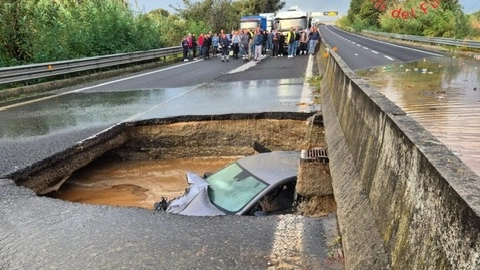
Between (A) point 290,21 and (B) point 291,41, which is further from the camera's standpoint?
(A) point 290,21

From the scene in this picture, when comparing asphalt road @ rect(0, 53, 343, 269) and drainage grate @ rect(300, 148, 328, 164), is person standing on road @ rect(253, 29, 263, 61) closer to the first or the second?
asphalt road @ rect(0, 53, 343, 269)

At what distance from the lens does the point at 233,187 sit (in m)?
4.82

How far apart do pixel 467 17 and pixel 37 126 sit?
1288 inches

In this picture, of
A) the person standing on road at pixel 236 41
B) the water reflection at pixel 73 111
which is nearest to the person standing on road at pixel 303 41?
the person standing on road at pixel 236 41

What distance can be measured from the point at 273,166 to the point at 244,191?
0.66m

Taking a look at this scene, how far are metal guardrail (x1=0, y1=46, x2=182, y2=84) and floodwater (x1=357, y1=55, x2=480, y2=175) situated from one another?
33.2 ft

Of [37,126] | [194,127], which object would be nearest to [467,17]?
[194,127]

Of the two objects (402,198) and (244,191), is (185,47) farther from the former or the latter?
(402,198)

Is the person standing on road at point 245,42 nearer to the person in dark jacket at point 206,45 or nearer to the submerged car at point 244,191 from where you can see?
the person in dark jacket at point 206,45

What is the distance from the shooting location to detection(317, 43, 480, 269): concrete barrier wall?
1434mm

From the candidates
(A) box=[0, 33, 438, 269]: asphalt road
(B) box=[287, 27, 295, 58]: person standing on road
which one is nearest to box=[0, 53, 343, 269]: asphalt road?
(A) box=[0, 33, 438, 269]: asphalt road

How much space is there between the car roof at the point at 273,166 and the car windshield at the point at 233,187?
86mm

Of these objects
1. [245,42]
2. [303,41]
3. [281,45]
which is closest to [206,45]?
[245,42]

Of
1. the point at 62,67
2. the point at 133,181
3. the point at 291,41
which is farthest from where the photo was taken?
the point at 291,41
